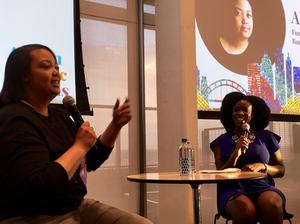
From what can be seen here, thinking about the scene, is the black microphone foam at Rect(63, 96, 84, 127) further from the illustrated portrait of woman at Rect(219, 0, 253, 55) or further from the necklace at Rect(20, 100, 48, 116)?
the illustrated portrait of woman at Rect(219, 0, 253, 55)

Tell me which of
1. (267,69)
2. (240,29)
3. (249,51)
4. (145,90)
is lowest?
(145,90)

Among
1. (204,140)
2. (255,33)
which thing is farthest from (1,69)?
(255,33)

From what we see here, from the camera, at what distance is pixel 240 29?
4.44 meters

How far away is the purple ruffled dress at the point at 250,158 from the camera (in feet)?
9.46

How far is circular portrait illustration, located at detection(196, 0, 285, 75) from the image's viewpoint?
163 inches

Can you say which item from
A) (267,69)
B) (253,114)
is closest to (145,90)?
(253,114)

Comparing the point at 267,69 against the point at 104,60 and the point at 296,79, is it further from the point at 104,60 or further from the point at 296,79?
the point at 104,60

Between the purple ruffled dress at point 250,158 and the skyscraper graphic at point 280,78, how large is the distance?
1587mm

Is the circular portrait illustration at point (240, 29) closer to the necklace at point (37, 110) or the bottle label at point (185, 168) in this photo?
the bottle label at point (185, 168)

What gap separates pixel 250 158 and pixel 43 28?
170cm

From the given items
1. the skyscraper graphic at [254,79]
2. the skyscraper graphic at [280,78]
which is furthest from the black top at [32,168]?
the skyscraper graphic at [280,78]

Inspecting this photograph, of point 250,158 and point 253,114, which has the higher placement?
point 253,114

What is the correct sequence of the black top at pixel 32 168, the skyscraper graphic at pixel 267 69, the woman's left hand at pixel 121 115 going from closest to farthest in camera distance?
the black top at pixel 32 168 → the woman's left hand at pixel 121 115 → the skyscraper graphic at pixel 267 69

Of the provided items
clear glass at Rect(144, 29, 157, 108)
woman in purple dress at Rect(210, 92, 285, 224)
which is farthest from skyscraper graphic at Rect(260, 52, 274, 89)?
woman in purple dress at Rect(210, 92, 285, 224)
